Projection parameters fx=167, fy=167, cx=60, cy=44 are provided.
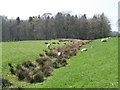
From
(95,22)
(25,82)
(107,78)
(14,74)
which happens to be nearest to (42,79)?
(25,82)

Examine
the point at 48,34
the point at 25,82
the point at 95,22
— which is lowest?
the point at 25,82

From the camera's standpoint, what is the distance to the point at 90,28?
100 metres

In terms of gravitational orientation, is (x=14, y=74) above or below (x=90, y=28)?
below

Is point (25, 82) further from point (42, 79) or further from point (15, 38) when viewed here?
point (15, 38)

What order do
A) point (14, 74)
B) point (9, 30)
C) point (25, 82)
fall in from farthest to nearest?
1. point (9, 30)
2. point (14, 74)
3. point (25, 82)

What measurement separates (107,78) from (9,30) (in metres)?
104

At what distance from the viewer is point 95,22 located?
98.6 meters

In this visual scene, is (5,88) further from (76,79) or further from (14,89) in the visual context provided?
(76,79)

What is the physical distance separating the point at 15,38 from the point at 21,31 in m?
6.19

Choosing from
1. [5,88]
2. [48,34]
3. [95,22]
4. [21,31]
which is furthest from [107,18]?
[5,88]

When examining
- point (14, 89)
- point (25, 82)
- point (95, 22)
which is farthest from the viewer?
point (95, 22)

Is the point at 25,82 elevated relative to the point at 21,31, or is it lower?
lower

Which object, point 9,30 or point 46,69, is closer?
point 46,69

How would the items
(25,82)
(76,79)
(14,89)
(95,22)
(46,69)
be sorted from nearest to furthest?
1. (14,89)
2. (76,79)
3. (25,82)
4. (46,69)
5. (95,22)
